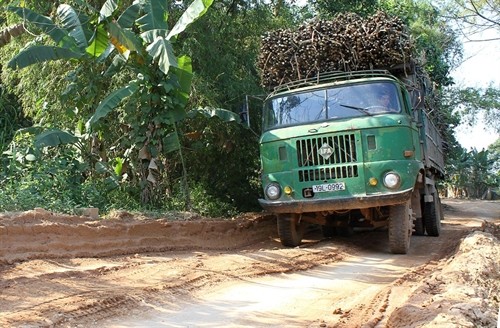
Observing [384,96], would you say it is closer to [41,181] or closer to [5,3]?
[41,181]

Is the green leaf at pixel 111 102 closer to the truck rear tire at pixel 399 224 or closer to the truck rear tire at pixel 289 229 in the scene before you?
the truck rear tire at pixel 289 229

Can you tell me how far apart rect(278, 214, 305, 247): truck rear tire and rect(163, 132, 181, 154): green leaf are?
240cm

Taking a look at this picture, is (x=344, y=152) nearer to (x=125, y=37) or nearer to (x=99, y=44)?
(x=125, y=37)

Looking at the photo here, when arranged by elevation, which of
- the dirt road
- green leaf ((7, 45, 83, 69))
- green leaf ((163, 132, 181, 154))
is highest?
green leaf ((7, 45, 83, 69))

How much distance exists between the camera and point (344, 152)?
29.0 ft

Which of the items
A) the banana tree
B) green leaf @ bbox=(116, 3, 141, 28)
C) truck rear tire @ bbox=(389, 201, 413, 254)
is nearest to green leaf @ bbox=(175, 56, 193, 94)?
the banana tree

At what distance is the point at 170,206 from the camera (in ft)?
36.5

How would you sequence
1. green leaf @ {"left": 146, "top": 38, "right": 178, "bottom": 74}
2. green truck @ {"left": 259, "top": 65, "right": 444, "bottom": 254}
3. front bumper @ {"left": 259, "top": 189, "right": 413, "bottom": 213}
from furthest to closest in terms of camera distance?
1. green leaf @ {"left": 146, "top": 38, "right": 178, "bottom": 74}
2. green truck @ {"left": 259, "top": 65, "right": 444, "bottom": 254}
3. front bumper @ {"left": 259, "top": 189, "right": 413, "bottom": 213}

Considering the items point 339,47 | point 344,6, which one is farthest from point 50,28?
point 344,6

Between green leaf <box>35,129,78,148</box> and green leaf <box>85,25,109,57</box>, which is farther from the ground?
green leaf <box>85,25,109,57</box>

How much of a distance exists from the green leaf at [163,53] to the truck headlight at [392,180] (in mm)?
3487

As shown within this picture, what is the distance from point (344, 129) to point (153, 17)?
393 cm

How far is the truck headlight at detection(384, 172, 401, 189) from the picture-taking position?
28.0ft

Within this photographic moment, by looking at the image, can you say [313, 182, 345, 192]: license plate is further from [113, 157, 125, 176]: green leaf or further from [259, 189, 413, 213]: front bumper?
[113, 157, 125, 176]: green leaf
